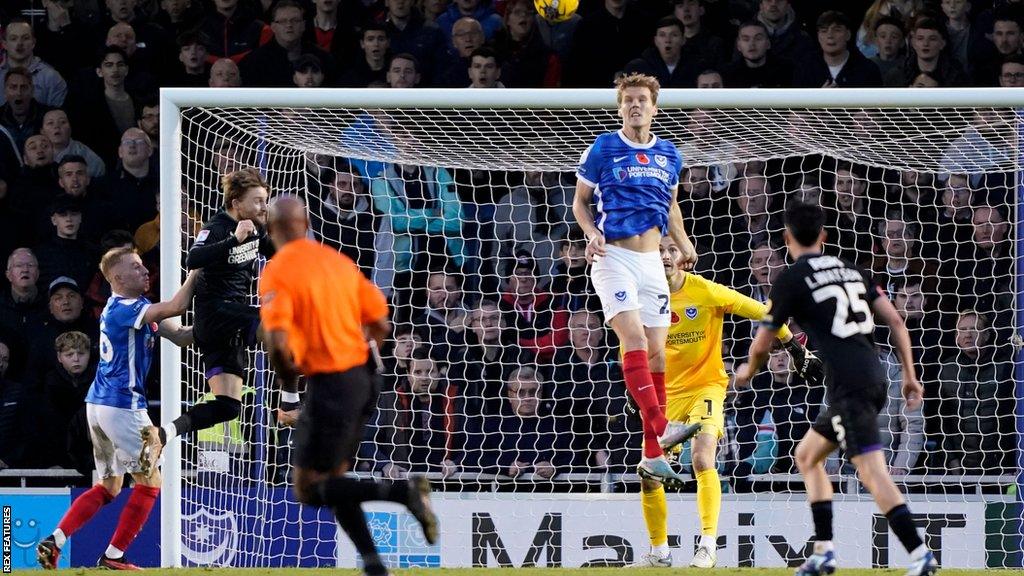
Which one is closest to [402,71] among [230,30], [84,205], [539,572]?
[230,30]

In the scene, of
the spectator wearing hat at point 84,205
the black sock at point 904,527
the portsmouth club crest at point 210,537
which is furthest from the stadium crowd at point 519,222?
the black sock at point 904,527

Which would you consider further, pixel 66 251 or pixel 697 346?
pixel 66 251

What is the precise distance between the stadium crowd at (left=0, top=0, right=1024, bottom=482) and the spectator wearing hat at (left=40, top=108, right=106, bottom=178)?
0.02m

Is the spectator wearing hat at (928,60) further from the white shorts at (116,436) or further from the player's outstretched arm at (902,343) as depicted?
the white shorts at (116,436)

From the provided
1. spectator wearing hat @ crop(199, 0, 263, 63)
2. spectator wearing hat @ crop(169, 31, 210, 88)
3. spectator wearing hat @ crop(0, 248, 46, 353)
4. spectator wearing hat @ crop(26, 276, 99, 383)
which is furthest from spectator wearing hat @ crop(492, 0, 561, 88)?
spectator wearing hat @ crop(0, 248, 46, 353)

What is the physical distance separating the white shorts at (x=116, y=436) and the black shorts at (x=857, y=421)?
385 cm

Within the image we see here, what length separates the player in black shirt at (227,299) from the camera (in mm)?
8062

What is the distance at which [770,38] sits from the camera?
38.9 ft

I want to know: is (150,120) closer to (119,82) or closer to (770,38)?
(119,82)

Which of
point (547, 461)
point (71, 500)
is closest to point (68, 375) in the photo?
point (71, 500)

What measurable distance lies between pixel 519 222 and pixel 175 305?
11.7 ft

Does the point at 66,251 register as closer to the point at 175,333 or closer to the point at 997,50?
the point at 175,333

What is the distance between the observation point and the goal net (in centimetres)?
956

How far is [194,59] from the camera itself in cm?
1226
